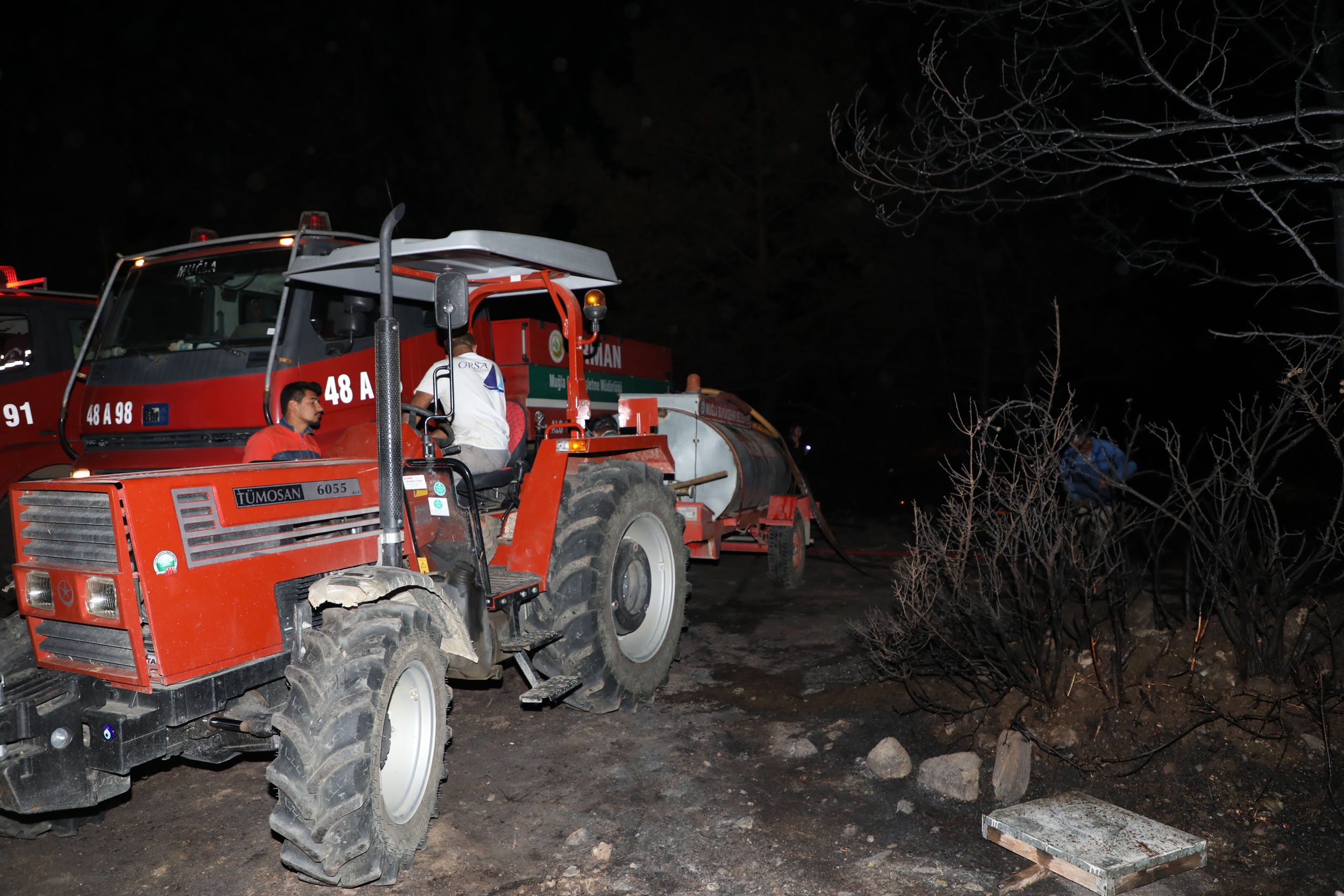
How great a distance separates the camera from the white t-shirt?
16.4 feet

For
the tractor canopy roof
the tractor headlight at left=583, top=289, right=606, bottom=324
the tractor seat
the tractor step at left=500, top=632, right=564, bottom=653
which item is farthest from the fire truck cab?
the tractor step at left=500, top=632, right=564, bottom=653

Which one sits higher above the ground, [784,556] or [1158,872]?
[784,556]

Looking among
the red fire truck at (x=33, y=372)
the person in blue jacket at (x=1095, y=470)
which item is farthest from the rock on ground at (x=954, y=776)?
the red fire truck at (x=33, y=372)

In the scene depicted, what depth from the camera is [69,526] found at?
3363mm

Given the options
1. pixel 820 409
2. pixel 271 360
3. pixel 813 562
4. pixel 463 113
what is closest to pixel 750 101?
pixel 463 113

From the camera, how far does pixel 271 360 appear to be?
571cm

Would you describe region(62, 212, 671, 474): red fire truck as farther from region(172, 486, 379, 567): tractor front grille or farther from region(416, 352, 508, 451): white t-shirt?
region(172, 486, 379, 567): tractor front grille

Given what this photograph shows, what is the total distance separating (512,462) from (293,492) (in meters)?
1.66

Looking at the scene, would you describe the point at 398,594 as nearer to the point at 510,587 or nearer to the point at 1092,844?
the point at 510,587

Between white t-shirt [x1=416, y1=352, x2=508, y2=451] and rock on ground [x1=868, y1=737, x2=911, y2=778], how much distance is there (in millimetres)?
2681

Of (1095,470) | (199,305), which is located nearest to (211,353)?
(199,305)

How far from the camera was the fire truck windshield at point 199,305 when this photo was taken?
5949mm

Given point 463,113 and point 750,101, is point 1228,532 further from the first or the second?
point 463,113

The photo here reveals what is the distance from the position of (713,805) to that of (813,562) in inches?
280
